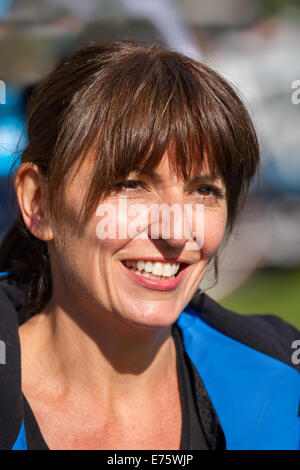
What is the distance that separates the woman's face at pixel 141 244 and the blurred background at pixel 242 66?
2.85 metres

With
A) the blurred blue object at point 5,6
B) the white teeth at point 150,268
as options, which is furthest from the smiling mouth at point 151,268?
the blurred blue object at point 5,6

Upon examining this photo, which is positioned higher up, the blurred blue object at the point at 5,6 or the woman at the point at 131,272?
the blurred blue object at the point at 5,6

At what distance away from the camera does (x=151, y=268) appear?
5.66 ft

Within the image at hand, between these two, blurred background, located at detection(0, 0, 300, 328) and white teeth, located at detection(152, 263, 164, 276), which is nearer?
white teeth, located at detection(152, 263, 164, 276)

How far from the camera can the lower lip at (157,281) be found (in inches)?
67.7

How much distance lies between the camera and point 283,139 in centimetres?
568

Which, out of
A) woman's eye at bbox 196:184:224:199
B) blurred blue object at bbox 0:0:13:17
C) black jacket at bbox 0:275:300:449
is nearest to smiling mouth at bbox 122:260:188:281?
woman's eye at bbox 196:184:224:199

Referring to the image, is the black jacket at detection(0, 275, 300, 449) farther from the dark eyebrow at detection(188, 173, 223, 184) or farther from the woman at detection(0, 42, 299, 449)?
the dark eyebrow at detection(188, 173, 223, 184)

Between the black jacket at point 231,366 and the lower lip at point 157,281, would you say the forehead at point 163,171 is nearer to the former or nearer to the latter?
the lower lip at point 157,281

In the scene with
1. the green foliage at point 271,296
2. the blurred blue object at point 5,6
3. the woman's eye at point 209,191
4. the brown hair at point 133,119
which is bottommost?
the green foliage at point 271,296

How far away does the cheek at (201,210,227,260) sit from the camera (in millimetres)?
1771

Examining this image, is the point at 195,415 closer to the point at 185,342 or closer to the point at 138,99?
the point at 185,342
